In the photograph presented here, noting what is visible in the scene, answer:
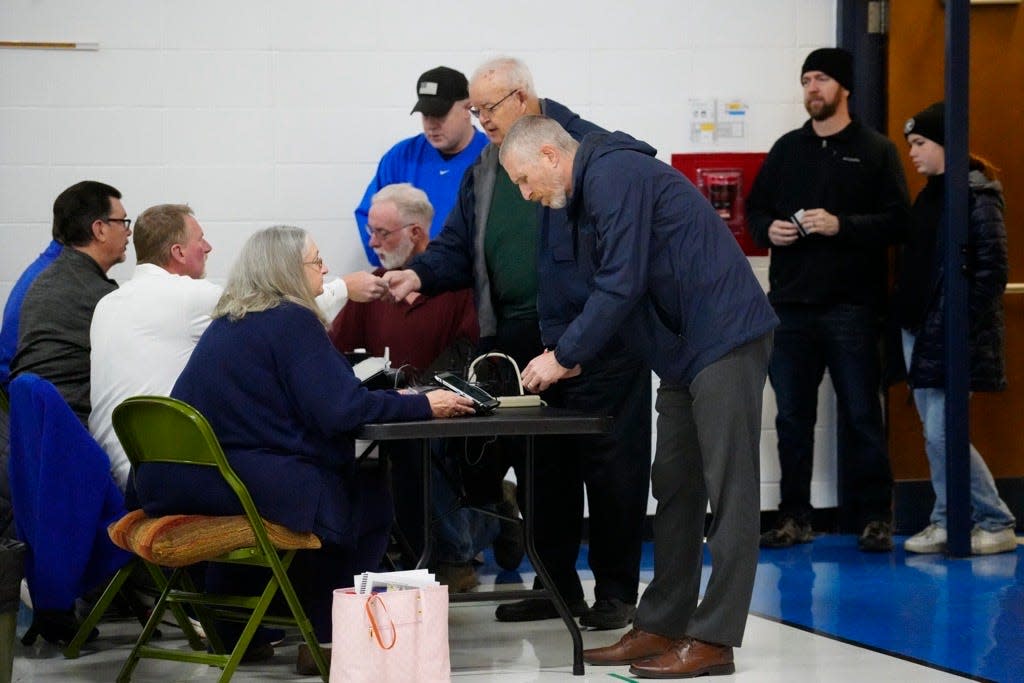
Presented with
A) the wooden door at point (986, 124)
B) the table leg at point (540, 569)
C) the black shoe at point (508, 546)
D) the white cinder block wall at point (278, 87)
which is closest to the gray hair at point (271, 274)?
the table leg at point (540, 569)

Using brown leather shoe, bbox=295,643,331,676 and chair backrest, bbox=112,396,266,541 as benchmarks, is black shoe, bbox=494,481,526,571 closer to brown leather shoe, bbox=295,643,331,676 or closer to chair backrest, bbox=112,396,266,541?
brown leather shoe, bbox=295,643,331,676

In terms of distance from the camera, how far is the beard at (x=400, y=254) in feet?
17.0

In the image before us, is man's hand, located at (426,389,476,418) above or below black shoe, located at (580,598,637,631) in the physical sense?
above

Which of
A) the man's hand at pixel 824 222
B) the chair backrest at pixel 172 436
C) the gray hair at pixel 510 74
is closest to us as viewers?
Result: the chair backrest at pixel 172 436

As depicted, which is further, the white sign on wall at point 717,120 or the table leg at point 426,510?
the white sign on wall at point 717,120

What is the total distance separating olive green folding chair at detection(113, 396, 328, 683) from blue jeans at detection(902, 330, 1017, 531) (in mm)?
3195

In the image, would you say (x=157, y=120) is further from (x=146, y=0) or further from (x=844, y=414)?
(x=844, y=414)

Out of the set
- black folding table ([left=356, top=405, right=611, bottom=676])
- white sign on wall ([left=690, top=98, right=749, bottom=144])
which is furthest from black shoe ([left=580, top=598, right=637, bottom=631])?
white sign on wall ([left=690, top=98, right=749, bottom=144])

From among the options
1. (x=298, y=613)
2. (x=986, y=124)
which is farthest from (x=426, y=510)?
(x=986, y=124)

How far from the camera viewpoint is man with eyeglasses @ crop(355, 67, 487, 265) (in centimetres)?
562

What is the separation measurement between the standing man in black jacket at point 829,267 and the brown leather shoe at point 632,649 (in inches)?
91.3

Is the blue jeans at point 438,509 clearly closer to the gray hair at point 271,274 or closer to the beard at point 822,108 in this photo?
the gray hair at point 271,274

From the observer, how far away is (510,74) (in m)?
4.40

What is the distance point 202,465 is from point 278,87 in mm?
2883
